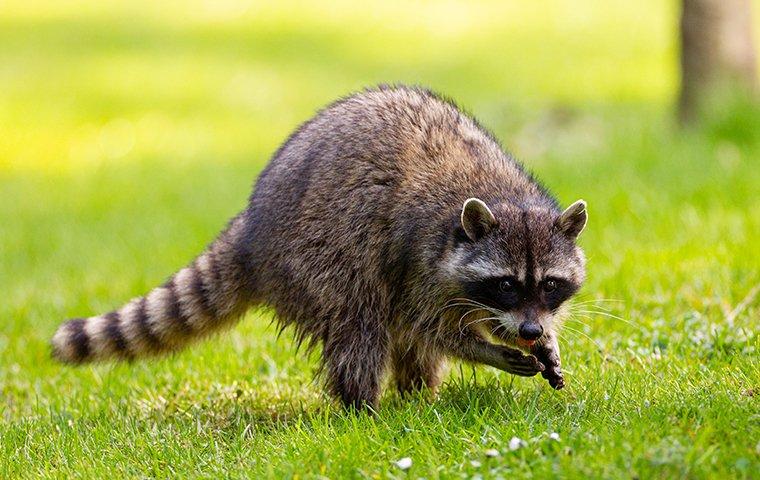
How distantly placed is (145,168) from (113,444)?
8.53 m

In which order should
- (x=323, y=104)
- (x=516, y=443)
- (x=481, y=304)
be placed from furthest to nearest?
(x=323, y=104) < (x=481, y=304) < (x=516, y=443)

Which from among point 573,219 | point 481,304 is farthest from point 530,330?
point 573,219

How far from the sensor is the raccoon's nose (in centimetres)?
496

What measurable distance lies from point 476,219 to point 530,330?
57 cm

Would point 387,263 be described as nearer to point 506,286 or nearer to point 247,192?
point 506,286

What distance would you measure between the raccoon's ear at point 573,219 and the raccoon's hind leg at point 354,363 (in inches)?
40.5

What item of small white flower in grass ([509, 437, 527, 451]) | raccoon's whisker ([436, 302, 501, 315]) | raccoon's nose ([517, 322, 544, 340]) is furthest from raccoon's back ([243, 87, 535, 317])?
small white flower in grass ([509, 437, 527, 451])

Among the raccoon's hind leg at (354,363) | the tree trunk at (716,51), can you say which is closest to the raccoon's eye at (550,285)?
the raccoon's hind leg at (354,363)

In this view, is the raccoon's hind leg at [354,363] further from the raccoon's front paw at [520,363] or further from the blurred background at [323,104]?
the blurred background at [323,104]

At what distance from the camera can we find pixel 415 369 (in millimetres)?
5707

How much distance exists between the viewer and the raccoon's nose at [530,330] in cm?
496

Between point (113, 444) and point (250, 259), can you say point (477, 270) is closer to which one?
point (250, 259)

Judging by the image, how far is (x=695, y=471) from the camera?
148 inches

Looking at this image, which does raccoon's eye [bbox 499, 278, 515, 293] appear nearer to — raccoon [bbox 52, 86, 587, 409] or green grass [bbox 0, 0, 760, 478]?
raccoon [bbox 52, 86, 587, 409]
